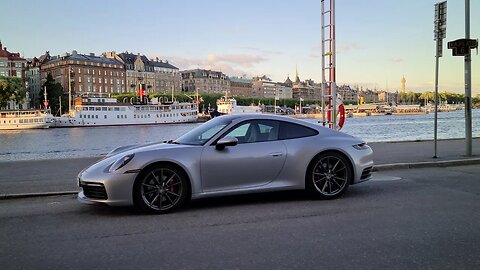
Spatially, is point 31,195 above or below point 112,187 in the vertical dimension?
Result: below

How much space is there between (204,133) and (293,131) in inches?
56.9

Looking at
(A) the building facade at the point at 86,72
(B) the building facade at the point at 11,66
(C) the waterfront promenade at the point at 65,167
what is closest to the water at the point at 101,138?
(C) the waterfront promenade at the point at 65,167

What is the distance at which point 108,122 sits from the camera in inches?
3376

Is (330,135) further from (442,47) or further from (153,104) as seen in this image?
(153,104)

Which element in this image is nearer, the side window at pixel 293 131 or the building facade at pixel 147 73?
the side window at pixel 293 131

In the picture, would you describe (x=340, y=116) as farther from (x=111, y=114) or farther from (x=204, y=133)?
(x=111, y=114)

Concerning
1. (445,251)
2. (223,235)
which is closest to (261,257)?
(223,235)

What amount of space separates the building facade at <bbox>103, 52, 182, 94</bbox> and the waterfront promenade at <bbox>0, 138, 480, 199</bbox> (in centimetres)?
15859

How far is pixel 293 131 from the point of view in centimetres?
698

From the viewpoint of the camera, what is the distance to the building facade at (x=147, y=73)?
175 meters

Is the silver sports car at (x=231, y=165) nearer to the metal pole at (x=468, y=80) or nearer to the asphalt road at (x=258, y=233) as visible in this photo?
the asphalt road at (x=258, y=233)

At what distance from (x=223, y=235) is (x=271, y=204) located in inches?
73.2

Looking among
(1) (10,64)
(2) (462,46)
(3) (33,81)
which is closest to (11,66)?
(1) (10,64)

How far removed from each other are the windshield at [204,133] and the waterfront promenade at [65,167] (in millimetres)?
2834
